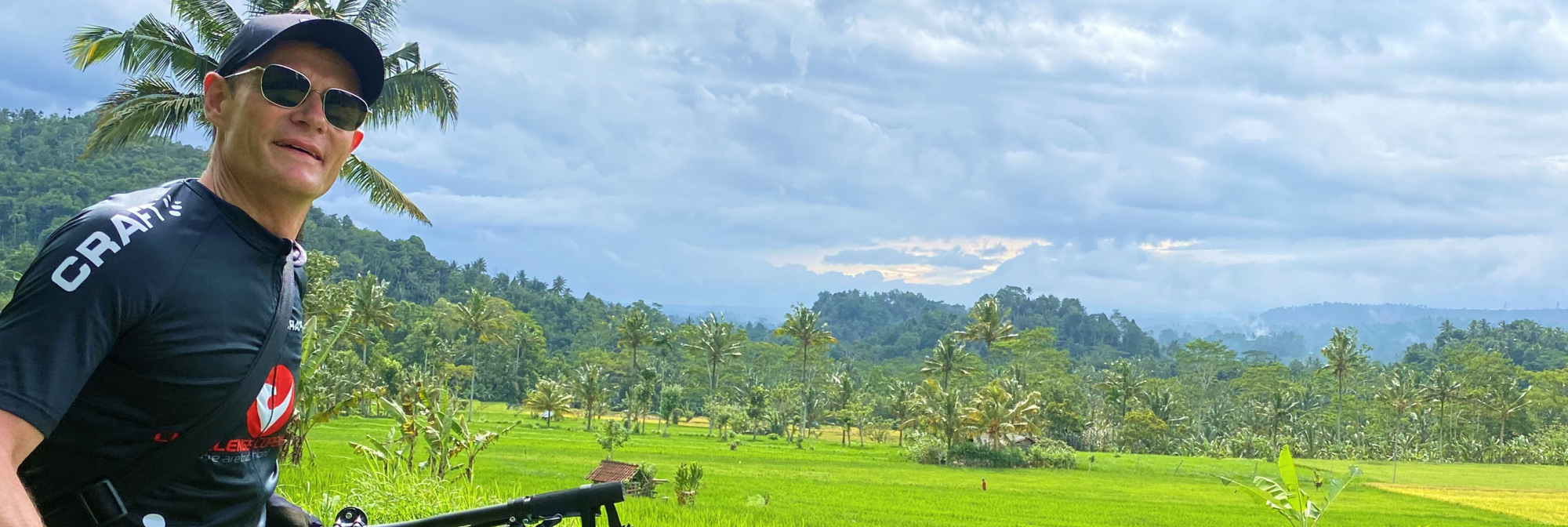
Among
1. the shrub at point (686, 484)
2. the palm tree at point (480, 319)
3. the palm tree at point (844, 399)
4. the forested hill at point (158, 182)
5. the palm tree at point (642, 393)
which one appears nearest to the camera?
the shrub at point (686, 484)

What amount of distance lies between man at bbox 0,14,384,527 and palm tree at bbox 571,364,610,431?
50688 mm

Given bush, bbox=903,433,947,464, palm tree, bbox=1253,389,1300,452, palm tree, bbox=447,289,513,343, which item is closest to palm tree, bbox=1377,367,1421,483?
palm tree, bbox=1253,389,1300,452

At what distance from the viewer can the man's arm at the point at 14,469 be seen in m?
0.89

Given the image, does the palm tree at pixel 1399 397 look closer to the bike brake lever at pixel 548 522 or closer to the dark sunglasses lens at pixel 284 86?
the bike brake lever at pixel 548 522

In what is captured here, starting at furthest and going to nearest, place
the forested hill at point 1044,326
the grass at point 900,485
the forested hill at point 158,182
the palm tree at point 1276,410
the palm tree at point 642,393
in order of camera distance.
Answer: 1. the forested hill at point 1044,326
2. the forested hill at point 158,182
3. the palm tree at point 642,393
4. the palm tree at point 1276,410
5. the grass at point 900,485

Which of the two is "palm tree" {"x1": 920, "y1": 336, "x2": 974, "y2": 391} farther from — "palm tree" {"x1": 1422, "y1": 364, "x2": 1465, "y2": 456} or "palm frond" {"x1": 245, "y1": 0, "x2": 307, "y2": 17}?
"palm frond" {"x1": 245, "y1": 0, "x2": 307, "y2": 17}

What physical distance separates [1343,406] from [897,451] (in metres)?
29.4

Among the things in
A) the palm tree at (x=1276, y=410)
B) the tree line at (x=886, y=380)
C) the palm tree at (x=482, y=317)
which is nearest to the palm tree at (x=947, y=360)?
the tree line at (x=886, y=380)

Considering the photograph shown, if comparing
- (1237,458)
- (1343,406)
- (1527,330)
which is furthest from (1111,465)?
(1527,330)

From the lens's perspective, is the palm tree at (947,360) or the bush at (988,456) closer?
the bush at (988,456)

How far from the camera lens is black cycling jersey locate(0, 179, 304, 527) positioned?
94 cm

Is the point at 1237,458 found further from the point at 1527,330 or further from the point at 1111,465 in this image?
the point at 1527,330

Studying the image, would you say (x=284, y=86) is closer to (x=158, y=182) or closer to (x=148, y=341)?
(x=148, y=341)

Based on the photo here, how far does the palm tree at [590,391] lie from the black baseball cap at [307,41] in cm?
5069
